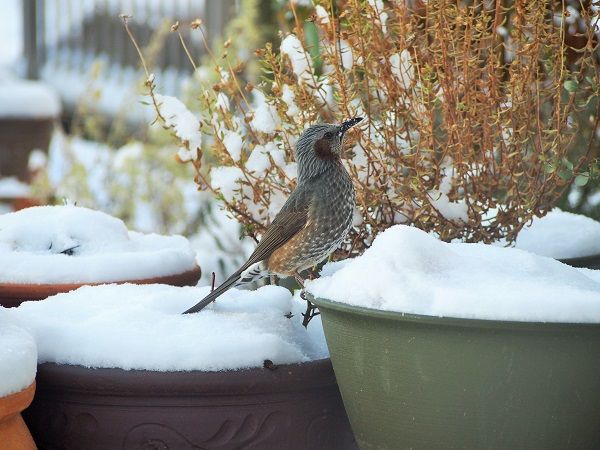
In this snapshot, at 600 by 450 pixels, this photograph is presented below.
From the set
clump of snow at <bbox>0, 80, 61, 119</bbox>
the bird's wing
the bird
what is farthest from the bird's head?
clump of snow at <bbox>0, 80, 61, 119</bbox>

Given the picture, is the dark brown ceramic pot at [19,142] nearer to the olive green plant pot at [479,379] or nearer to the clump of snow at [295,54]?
the clump of snow at [295,54]

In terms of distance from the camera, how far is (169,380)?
2.27 m

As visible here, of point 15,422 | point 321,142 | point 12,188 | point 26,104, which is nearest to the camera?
point 15,422

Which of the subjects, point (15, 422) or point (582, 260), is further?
point (582, 260)

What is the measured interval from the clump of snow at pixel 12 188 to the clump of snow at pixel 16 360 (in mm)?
5666

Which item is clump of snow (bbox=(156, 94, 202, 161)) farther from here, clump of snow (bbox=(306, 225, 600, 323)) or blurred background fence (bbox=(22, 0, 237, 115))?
blurred background fence (bbox=(22, 0, 237, 115))

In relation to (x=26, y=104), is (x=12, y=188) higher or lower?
lower

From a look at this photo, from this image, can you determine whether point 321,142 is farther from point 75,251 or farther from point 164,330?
point 75,251

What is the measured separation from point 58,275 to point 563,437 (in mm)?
1539

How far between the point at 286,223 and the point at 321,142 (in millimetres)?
242

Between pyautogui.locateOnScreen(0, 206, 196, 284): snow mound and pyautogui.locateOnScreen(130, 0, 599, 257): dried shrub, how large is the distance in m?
0.28

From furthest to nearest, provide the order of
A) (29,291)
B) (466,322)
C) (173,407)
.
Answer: (29,291)
(173,407)
(466,322)

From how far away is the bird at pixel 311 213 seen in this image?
2686mm

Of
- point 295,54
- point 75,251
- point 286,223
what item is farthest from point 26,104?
point 286,223
